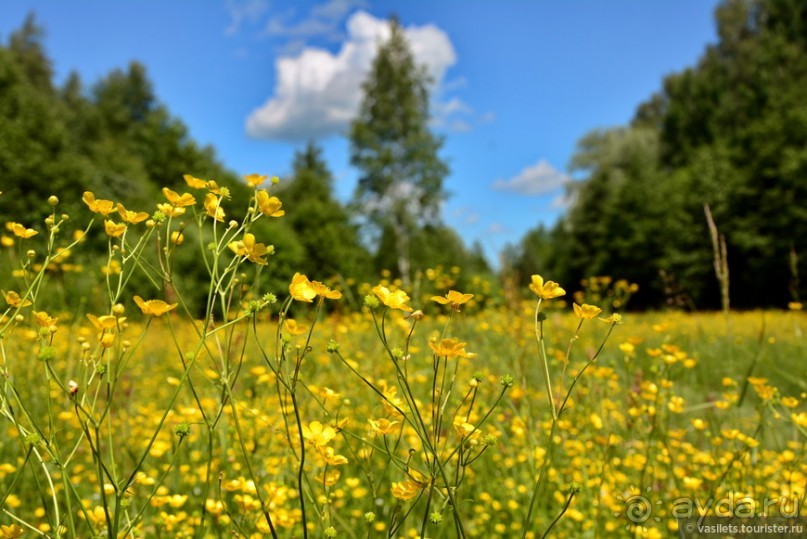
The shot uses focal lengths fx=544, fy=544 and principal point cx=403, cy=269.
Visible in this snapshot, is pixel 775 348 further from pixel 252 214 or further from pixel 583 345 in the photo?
pixel 252 214

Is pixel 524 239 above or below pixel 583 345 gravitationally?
above

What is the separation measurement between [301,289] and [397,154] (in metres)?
15.4

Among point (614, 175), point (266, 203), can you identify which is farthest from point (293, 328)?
point (614, 175)

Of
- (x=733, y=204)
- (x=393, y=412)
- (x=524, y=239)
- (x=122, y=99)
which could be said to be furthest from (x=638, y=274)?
(x=524, y=239)

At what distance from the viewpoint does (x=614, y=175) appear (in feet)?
69.4

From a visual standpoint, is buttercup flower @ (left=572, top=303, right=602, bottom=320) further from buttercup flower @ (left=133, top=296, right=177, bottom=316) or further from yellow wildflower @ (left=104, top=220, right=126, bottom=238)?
yellow wildflower @ (left=104, top=220, right=126, bottom=238)

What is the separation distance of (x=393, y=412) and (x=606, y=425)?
1.51 meters

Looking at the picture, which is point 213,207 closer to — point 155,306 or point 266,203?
point 266,203

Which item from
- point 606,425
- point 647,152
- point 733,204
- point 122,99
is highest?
point 122,99

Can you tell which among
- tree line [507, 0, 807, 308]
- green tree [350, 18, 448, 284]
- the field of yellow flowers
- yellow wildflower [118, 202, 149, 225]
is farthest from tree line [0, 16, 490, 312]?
yellow wildflower [118, 202, 149, 225]

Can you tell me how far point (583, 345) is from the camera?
4793mm

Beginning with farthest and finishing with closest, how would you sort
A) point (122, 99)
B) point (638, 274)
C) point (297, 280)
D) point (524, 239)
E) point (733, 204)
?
point (524, 239) → point (122, 99) → point (638, 274) → point (733, 204) → point (297, 280)

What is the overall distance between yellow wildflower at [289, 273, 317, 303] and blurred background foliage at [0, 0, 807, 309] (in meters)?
7.98

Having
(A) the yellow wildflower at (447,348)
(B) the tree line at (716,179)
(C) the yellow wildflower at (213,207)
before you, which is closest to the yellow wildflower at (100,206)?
(C) the yellow wildflower at (213,207)
